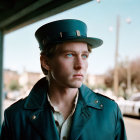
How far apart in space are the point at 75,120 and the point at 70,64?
305 millimetres

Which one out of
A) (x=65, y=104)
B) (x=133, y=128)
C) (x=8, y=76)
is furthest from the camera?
(x=8, y=76)

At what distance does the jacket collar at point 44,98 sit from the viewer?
1.08 meters

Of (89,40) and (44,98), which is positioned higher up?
(89,40)

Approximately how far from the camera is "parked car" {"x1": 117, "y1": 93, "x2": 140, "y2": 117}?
147 cm

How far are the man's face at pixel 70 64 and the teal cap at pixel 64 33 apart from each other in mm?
37

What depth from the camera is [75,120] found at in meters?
1.00

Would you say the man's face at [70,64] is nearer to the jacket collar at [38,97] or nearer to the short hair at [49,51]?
the short hair at [49,51]

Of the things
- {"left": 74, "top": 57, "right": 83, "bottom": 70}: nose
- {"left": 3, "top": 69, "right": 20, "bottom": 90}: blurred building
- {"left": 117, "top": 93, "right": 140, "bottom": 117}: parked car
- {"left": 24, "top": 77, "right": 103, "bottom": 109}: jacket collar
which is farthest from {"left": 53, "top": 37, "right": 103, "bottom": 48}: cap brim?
{"left": 3, "top": 69, "right": 20, "bottom": 90}: blurred building

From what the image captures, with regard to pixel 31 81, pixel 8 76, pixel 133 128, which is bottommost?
pixel 133 128

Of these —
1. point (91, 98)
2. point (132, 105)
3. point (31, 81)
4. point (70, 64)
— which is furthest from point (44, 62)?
point (31, 81)

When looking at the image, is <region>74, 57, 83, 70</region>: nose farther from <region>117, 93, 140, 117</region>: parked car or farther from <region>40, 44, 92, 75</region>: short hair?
<region>117, 93, 140, 117</region>: parked car

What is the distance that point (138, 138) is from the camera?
4.57ft

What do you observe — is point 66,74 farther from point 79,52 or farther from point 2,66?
point 2,66

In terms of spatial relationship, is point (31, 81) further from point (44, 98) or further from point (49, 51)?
point (49, 51)
